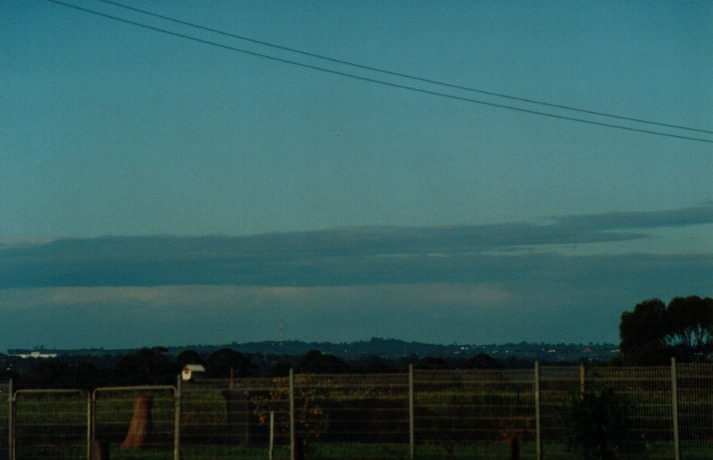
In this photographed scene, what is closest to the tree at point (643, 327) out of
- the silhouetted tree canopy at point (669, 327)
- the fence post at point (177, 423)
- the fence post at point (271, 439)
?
the silhouetted tree canopy at point (669, 327)

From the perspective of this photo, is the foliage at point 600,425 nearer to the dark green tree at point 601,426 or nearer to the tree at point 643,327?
the dark green tree at point 601,426

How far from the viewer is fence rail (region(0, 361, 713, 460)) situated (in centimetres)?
2008

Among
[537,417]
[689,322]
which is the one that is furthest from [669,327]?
[537,417]

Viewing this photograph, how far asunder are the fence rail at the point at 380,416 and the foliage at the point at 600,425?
6.5 inches

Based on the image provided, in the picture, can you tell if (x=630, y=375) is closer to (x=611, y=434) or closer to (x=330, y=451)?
(x=611, y=434)

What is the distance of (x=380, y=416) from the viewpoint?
21141 mm

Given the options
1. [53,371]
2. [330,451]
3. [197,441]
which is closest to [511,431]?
[330,451]

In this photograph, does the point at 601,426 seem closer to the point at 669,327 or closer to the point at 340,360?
the point at 340,360

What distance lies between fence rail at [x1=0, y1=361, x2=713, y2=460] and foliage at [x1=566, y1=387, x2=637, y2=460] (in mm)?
166

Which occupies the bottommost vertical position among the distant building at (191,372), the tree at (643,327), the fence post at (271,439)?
the fence post at (271,439)

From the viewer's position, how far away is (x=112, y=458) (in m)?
22.5

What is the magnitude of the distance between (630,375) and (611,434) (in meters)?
1.26

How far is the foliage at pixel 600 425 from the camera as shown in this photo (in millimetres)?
19562

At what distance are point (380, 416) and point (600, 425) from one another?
14.2 feet
